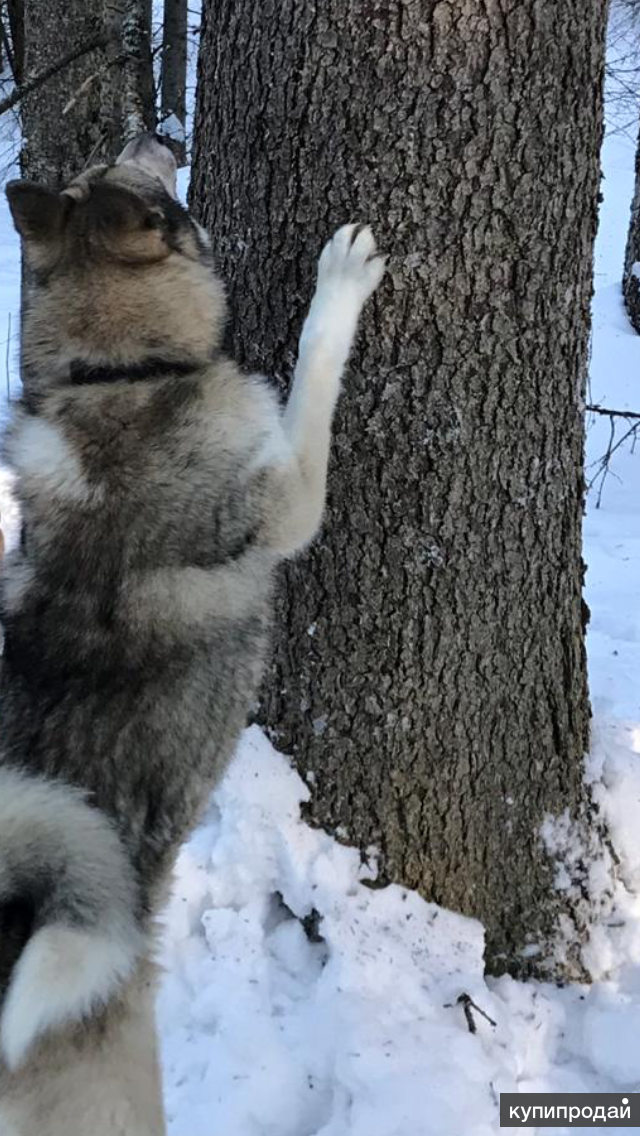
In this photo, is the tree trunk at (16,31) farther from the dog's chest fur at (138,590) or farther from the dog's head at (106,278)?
the dog's chest fur at (138,590)

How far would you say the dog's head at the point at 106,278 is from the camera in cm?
234

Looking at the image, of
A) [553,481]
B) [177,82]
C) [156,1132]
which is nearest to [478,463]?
[553,481]

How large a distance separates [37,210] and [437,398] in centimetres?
105

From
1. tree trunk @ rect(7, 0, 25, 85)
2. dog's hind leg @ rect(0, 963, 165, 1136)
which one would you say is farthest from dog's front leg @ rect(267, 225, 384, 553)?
tree trunk @ rect(7, 0, 25, 85)

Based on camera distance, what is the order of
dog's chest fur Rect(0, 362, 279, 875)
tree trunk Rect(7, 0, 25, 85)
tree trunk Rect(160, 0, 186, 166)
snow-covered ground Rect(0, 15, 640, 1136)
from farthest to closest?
tree trunk Rect(160, 0, 186, 166)
tree trunk Rect(7, 0, 25, 85)
snow-covered ground Rect(0, 15, 640, 1136)
dog's chest fur Rect(0, 362, 279, 875)

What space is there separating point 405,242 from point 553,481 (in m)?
0.73

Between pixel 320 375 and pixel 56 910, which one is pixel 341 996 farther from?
pixel 320 375

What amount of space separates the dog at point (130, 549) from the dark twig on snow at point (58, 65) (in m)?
3.79

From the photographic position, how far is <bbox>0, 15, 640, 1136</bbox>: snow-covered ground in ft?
8.15

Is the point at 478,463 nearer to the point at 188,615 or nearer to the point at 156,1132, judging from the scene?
the point at 188,615

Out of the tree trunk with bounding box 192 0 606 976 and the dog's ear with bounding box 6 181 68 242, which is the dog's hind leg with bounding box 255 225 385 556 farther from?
the dog's ear with bounding box 6 181 68 242

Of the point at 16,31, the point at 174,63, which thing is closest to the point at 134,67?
the point at 16,31

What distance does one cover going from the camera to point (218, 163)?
8.50 ft

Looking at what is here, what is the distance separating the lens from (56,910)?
1929 mm
